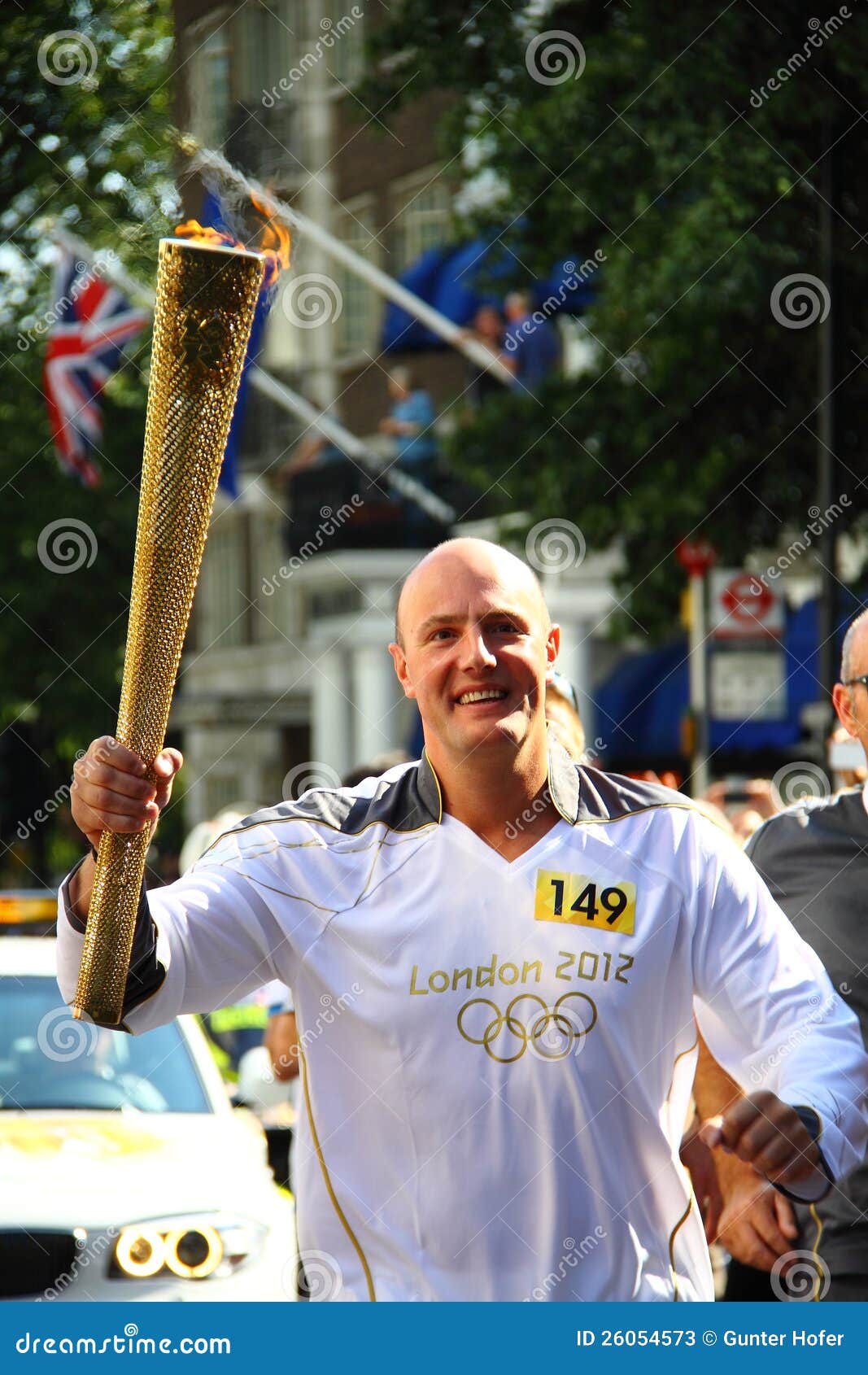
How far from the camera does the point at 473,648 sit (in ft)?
10.0

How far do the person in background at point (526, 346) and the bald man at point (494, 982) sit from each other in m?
13.1

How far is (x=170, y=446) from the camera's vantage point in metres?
2.34

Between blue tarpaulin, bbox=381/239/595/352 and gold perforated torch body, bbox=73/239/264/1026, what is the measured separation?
31.9 feet

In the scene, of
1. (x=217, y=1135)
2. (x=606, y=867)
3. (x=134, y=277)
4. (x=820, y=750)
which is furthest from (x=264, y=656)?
(x=606, y=867)

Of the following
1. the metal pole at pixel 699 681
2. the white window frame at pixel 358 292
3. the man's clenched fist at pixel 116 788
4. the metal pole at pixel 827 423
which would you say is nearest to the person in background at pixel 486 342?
the metal pole at pixel 699 681

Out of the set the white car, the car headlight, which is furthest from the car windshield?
the car headlight

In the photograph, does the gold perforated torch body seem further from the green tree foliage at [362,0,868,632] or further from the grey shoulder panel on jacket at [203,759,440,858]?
the green tree foliage at [362,0,868,632]

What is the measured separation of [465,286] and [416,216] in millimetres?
8230

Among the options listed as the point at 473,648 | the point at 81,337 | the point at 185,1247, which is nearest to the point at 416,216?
the point at 81,337

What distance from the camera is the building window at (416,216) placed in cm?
2272

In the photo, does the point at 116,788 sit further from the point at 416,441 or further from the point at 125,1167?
the point at 416,441

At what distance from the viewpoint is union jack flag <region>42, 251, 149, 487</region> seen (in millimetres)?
16641

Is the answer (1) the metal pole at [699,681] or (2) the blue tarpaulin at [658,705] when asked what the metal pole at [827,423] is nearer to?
(1) the metal pole at [699,681]
